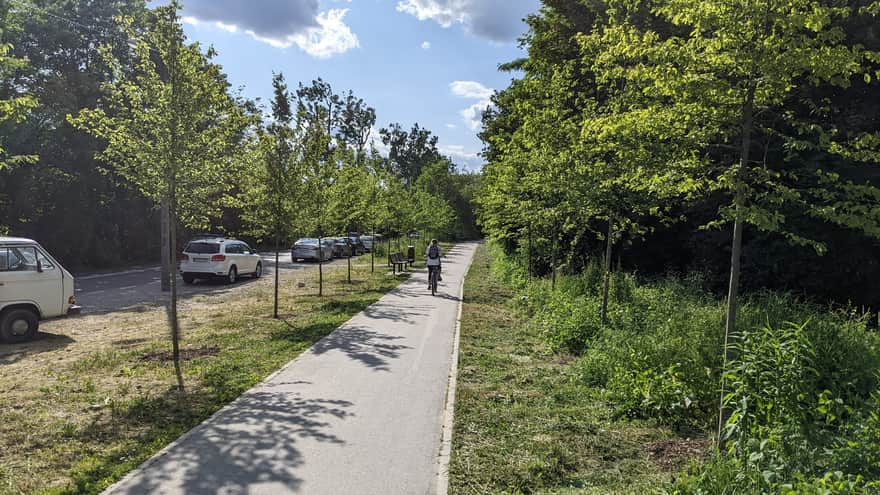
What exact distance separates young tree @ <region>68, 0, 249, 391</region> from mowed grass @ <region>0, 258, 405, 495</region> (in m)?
0.82

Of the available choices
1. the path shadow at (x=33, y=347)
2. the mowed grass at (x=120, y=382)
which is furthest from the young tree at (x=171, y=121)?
the path shadow at (x=33, y=347)

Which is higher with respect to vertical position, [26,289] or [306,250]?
[26,289]

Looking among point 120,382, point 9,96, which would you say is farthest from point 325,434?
point 9,96

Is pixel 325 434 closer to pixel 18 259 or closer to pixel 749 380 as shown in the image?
pixel 749 380

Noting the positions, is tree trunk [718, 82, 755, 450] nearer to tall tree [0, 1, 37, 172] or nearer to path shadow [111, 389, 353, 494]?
path shadow [111, 389, 353, 494]

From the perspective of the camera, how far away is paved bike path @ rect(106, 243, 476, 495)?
4.43 meters

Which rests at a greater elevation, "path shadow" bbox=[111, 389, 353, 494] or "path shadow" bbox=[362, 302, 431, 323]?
"path shadow" bbox=[362, 302, 431, 323]

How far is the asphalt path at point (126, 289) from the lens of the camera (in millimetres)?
15227

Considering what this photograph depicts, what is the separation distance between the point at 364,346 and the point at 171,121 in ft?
16.2

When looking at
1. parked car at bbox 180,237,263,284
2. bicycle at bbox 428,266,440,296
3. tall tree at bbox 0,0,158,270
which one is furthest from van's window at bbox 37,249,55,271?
tall tree at bbox 0,0,158,270

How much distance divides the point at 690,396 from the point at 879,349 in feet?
7.81

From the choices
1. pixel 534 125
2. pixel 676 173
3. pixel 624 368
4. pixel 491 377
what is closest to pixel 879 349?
pixel 624 368

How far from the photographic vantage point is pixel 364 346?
9.41 metres

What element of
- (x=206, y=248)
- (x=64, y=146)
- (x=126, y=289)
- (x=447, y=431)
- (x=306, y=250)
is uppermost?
(x=64, y=146)
